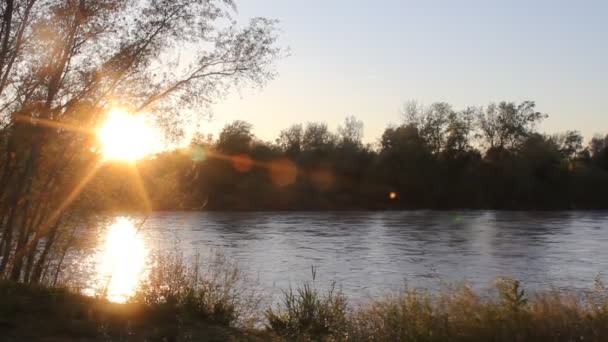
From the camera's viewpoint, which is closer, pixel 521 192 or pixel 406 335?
pixel 406 335

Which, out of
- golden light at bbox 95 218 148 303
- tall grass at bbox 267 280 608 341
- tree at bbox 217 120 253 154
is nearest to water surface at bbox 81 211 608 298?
golden light at bbox 95 218 148 303

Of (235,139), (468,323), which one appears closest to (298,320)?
(468,323)

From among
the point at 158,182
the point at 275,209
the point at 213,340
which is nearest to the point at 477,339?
the point at 213,340

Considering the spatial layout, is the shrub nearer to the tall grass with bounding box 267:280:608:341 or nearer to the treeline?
the tall grass with bounding box 267:280:608:341

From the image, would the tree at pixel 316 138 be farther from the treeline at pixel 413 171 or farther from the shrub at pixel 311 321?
the shrub at pixel 311 321

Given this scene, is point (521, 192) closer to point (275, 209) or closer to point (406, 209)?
Answer: point (406, 209)

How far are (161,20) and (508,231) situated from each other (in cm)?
4097

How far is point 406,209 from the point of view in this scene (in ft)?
310

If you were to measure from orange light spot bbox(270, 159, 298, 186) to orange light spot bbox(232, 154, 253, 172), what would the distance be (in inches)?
155

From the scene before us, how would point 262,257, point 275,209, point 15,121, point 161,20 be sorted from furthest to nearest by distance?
point 275,209
point 262,257
point 161,20
point 15,121

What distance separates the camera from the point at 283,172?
96.9m

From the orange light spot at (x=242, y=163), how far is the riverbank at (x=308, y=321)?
257ft

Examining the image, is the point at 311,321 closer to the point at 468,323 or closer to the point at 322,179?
the point at 468,323

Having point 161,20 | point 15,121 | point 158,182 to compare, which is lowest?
point 158,182
